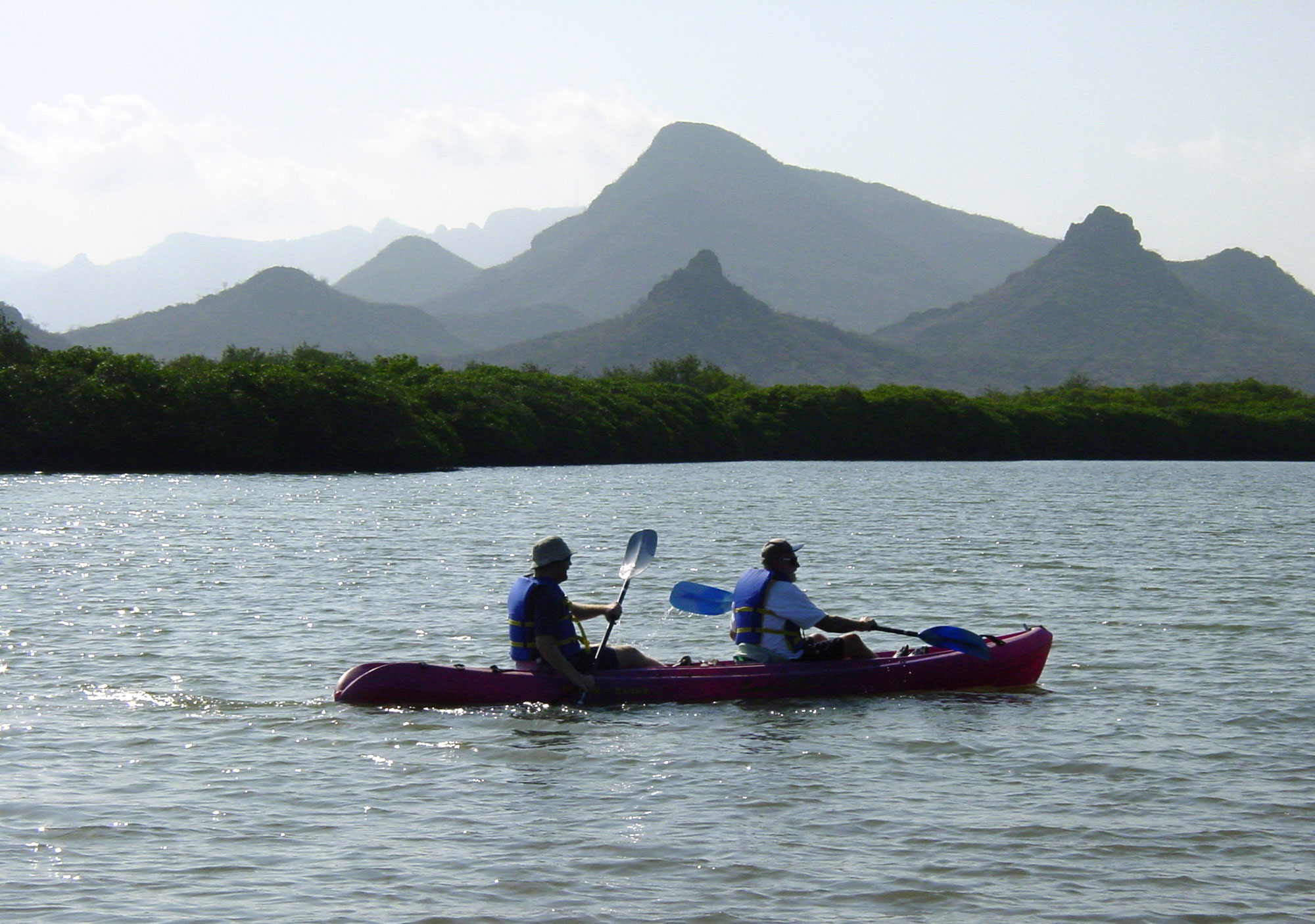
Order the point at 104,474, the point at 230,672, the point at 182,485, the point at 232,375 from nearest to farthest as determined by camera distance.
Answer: the point at 230,672 → the point at 182,485 → the point at 104,474 → the point at 232,375

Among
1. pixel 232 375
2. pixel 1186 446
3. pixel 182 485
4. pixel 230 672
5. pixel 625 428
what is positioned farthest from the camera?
pixel 1186 446

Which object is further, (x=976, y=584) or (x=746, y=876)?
(x=976, y=584)

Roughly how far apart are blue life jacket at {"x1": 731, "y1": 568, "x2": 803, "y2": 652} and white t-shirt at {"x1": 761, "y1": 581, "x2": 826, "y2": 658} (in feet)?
0.07

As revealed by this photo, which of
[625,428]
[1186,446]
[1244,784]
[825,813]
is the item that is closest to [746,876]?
[825,813]

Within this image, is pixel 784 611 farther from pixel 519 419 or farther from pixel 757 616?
pixel 519 419

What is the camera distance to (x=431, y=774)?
1111cm

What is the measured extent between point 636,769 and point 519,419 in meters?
72.1

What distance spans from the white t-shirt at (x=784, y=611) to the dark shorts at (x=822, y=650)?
0.29m

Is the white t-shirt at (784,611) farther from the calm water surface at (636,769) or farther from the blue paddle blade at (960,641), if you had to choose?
the blue paddle blade at (960,641)

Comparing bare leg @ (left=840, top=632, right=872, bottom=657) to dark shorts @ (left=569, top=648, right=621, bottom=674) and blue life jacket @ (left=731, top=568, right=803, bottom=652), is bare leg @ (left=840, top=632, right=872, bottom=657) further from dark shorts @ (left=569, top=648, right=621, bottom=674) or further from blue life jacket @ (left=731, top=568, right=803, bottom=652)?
dark shorts @ (left=569, top=648, right=621, bottom=674)

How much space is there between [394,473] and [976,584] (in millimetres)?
45952

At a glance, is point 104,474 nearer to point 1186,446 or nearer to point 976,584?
point 976,584

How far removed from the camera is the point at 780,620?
542 inches

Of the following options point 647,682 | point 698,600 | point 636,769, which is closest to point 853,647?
point 698,600
